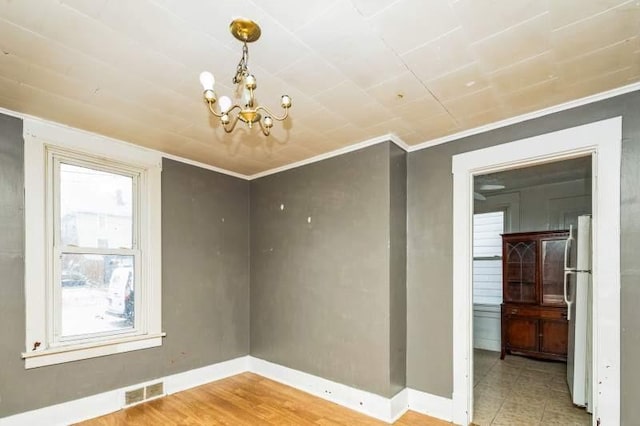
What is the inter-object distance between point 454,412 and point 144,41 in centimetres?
362

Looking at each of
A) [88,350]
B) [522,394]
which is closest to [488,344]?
[522,394]

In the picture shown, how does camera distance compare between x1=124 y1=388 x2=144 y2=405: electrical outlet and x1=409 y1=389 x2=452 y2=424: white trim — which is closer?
x1=409 y1=389 x2=452 y2=424: white trim

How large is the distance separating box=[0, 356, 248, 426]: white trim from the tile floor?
2798mm

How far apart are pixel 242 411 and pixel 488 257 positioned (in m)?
4.37

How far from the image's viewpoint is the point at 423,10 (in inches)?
63.6

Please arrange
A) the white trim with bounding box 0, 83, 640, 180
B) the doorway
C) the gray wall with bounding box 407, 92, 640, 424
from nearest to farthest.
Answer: the white trim with bounding box 0, 83, 640, 180 < the gray wall with bounding box 407, 92, 640, 424 < the doorway

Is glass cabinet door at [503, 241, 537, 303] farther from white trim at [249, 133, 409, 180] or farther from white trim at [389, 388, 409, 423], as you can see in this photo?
white trim at [249, 133, 409, 180]

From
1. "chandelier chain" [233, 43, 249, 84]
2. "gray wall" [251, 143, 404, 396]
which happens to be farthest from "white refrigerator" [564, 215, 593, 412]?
"chandelier chain" [233, 43, 249, 84]

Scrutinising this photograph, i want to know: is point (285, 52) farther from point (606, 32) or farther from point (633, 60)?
point (633, 60)

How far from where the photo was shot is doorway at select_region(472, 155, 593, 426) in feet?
13.5

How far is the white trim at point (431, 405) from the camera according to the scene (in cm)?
306

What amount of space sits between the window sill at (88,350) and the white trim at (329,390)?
1281 mm

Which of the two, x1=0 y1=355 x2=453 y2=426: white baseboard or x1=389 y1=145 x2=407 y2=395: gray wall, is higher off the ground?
x1=389 y1=145 x2=407 y2=395: gray wall

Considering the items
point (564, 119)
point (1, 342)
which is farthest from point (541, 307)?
point (1, 342)
